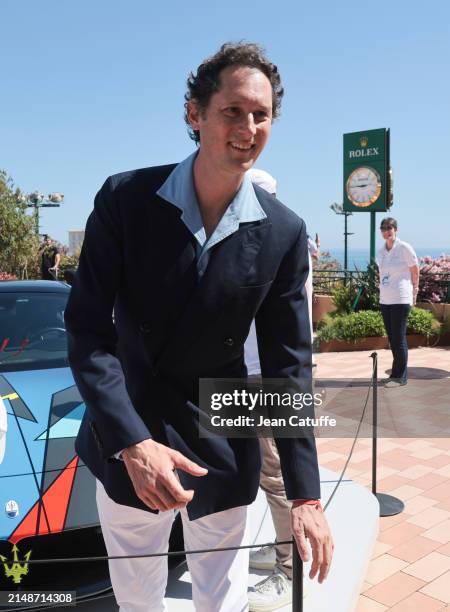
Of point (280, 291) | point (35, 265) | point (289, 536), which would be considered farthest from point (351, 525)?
point (35, 265)

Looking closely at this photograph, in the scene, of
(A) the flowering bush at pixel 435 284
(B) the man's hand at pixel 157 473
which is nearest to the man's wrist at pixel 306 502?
(B) the man's hand at pixel 157 473

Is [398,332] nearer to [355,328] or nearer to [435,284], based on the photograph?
[355,328]

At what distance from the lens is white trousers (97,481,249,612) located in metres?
1.65

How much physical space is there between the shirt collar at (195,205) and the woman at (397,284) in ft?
19.0

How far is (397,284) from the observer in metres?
7.10

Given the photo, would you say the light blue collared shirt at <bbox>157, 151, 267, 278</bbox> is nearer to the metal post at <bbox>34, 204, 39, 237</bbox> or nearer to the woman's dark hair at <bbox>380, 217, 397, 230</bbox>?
the woman's dark hair at <bbox>380, 217, 397, 230</bbox>

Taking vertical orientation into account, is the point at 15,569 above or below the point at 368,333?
above

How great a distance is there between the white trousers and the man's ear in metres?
1.05

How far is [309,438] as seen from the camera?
65.7 inches

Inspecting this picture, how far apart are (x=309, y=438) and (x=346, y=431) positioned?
158 inches

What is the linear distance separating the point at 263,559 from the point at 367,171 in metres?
10.7

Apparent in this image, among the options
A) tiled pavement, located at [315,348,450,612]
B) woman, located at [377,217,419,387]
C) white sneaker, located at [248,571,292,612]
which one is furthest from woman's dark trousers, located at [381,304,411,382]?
white sneaker, located at [248,571,292,612]

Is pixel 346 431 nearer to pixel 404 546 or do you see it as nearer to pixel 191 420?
pixel 404 546

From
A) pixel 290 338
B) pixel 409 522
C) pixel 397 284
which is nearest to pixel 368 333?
pixel 397 284
